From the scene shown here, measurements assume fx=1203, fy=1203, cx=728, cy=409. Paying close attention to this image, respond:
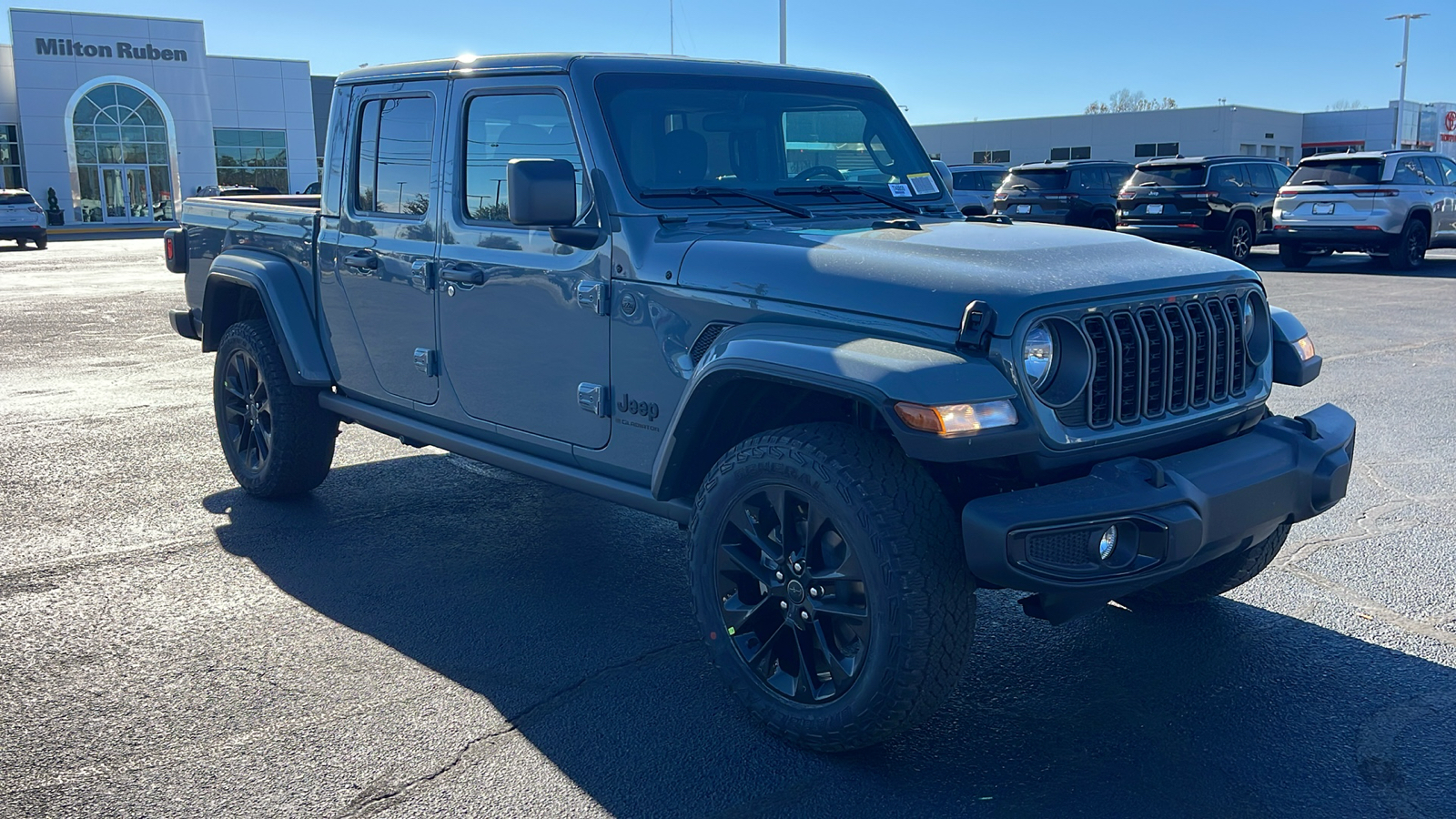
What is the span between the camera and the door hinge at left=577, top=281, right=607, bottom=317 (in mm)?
3887

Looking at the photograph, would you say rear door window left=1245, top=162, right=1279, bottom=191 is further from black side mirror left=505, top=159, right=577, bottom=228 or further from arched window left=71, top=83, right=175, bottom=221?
arched window left=71, top=83, right=175, bottom=221

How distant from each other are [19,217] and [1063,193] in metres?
24.1

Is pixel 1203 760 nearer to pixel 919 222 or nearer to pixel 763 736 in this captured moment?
pixel 763 736

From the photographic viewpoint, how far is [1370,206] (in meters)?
17.8

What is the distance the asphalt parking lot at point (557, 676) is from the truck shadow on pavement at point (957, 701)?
0.4 inches

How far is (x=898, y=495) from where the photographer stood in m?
3.02

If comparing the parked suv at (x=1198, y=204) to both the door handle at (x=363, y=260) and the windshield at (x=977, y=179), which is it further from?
the door handle at (x=363, y=260)

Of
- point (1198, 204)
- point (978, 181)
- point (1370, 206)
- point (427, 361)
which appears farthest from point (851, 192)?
point (978, 181)

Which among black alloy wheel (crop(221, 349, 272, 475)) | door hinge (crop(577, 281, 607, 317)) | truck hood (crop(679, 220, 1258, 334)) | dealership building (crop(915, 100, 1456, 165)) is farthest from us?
dealership building (crop(915, 100, 1456, 165))

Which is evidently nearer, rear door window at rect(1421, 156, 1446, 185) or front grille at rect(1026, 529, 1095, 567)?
front grille at rect(1026, 529, 1095, 567)

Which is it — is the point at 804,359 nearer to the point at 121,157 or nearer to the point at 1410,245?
the point at 1410,245

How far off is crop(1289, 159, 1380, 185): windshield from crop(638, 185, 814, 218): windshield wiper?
16.6m

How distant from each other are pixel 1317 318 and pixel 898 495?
36.3 feet

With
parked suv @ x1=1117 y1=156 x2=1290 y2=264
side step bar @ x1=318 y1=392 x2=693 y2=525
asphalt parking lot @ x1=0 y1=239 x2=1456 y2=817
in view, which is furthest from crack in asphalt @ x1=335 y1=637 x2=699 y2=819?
parked suv @ x1=1117 y1=156 x2=1290 y2=264
